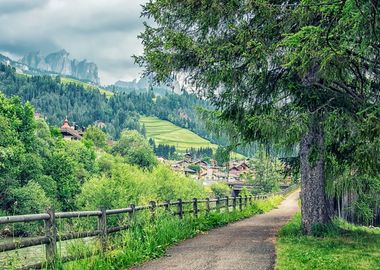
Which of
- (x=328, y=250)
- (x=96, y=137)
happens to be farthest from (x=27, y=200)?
(x=96, y=137)

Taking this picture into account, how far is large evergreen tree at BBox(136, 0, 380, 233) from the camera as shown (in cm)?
1163

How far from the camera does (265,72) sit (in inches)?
481

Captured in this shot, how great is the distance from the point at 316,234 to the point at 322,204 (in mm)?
929

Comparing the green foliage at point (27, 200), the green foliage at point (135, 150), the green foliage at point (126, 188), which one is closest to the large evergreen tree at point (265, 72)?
the green foliage at point (126, 188)

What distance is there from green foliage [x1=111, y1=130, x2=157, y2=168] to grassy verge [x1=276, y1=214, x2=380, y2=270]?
7483 centimetres

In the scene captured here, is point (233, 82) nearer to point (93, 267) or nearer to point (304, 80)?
point (304, 80)

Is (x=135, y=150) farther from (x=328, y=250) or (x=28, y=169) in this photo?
(x=328, y=250)

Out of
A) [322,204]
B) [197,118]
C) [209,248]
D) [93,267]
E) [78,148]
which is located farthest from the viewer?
[78,148]

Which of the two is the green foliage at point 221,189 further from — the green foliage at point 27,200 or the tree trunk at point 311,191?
the tree trunk at point 311,191

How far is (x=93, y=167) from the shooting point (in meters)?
69.4

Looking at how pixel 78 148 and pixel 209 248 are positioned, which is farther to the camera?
pixel 78 148

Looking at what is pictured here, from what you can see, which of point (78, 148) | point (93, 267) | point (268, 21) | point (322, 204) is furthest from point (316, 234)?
point (78, 148)

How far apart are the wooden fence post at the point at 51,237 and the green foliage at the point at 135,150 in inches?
3145

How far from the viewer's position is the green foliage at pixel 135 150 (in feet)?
293
